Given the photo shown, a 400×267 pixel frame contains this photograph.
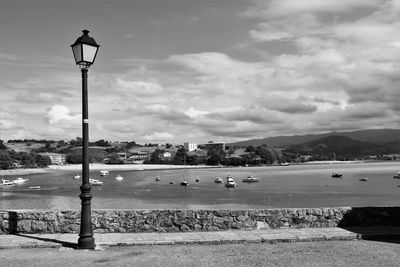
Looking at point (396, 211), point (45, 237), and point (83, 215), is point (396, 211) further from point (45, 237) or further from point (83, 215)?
point (45, 237)

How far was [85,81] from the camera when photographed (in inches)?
440

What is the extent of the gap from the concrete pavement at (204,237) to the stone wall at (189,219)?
14.9 inches

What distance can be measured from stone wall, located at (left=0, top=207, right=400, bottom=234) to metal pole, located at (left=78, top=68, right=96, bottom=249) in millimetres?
1562

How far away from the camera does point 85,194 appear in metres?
10.7

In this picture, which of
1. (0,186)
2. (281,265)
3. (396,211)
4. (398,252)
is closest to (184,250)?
(281,265)

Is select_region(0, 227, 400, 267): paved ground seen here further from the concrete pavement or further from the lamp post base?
the lamp post base

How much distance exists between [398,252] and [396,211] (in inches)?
143

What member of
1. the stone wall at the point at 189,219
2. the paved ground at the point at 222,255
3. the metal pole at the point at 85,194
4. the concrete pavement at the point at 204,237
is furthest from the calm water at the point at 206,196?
the paved ground at the point at 222,255

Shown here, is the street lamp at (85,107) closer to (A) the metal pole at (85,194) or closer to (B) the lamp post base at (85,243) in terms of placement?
(A) the metal pole at (85,194)

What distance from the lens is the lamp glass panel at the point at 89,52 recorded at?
36.1 feet

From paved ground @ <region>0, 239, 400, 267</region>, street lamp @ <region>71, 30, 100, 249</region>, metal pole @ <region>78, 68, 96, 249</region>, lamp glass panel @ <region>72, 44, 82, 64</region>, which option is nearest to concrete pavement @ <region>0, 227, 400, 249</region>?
paved ground @ <region>0, 239, 400, 267</region>

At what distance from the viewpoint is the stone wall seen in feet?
39.5

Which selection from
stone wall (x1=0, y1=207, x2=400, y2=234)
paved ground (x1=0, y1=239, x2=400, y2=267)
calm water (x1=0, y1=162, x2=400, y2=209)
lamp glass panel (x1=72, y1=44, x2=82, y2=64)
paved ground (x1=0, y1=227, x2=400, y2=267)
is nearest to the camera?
paved ground (x1=0, y1=239, x2=400, y2=267)

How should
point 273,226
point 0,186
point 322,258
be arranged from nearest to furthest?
1. point 322,258
2. point 273,226
3. point 0,186
